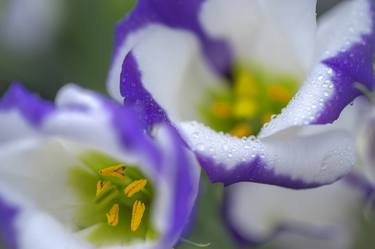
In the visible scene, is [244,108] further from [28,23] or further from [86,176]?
[28,23]

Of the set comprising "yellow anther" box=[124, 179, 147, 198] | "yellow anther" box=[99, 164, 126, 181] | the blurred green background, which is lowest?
the blurred green background

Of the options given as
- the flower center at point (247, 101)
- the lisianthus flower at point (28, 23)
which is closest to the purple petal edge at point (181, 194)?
the flower center at point (247, 101)

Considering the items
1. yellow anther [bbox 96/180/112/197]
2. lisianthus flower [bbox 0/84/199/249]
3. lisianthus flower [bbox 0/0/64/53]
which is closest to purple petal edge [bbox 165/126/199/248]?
lisianthus flower [bbox 0/84/199/249]

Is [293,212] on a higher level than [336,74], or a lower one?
lower

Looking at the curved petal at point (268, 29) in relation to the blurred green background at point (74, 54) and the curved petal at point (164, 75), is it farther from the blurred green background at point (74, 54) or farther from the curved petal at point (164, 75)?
the blurred green background at point (74, 54)

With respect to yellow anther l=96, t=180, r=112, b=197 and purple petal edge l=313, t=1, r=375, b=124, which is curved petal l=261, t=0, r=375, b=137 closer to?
→ purple petal edge l=313, t=1, r=375, b=124

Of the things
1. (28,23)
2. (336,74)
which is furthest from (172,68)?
(28,23)
